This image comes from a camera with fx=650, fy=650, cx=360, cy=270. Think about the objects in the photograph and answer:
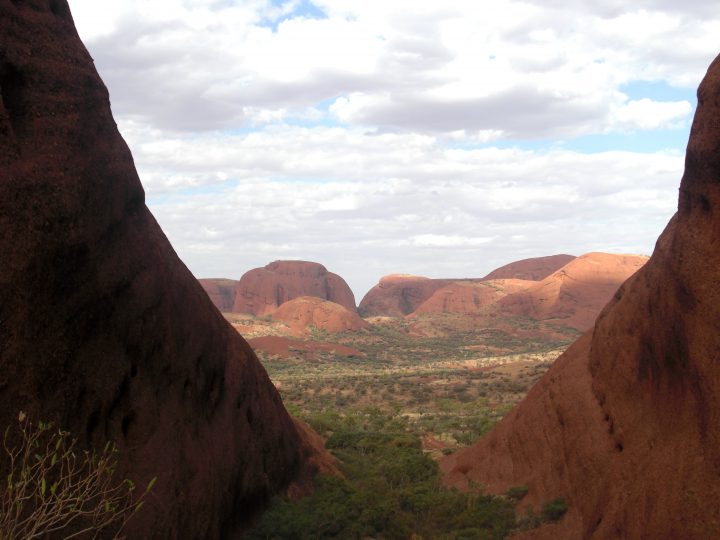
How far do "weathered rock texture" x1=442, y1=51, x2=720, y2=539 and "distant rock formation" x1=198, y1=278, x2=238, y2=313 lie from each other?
10534cm

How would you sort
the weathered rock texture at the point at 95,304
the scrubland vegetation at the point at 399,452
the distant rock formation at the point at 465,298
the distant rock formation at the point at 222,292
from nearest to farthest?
the weathered rock texture at the point at 95,304 < the scrubland vegetation at the point at 399,452 < the distant rock formation at the point at 465,298 < the distant rock formation at the point at 222,292

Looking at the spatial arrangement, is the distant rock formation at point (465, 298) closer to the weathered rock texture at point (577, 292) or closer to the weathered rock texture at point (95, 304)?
the weathered rock texture at point (577, 292)

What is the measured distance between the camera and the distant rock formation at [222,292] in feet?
384

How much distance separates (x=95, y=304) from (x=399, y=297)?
123 meters

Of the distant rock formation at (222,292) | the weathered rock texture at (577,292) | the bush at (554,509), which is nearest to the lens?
the bush at (554,509)

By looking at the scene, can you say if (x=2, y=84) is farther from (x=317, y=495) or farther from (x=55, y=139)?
(x=317, y=495)

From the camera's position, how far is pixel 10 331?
6.83 meters

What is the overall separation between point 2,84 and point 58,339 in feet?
10.3

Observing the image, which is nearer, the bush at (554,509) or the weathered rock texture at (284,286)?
the bush at (554,509)

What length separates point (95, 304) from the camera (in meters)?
8.13

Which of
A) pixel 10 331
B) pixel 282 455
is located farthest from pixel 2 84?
pixel 282 455

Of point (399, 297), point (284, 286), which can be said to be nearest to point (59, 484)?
point (284, 286)

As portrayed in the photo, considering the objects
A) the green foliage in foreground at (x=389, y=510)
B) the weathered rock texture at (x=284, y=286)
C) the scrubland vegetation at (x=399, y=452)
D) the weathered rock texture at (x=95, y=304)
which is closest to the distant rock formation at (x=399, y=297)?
the weathered rock texture at (x=284, y=286)

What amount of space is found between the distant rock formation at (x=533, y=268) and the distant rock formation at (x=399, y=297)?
13.3 metres
